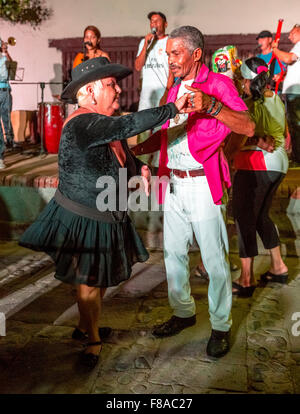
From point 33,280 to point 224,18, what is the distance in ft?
21.7

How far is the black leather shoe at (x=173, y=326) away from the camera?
3.44 metres

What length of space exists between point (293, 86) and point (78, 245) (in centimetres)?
513

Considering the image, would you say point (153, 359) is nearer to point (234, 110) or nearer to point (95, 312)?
point (95, 312)

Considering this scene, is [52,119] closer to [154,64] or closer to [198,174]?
[154,64]

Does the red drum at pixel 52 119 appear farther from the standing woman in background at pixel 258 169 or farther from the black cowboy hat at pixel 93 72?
the black cowboy hat at pixel 93 72

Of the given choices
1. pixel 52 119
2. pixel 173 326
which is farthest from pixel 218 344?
pixel 52 119

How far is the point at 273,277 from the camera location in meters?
4.39

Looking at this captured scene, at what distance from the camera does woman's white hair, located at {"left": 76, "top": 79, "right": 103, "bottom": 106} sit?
2.85 meters

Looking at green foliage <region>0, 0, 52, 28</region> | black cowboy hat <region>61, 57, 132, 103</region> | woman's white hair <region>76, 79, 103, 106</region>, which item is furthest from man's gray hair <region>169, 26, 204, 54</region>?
green foliage <region>0, 0, 52, 28</region>

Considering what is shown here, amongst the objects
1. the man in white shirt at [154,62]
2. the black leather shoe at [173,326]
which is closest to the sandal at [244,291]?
the black leather shoe at [173,326]

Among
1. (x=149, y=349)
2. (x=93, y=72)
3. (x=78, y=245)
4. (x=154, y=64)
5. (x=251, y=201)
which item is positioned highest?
(x=154, y=64)

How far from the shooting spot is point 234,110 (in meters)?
2.81

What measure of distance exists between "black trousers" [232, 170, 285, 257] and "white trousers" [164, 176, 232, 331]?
90cm

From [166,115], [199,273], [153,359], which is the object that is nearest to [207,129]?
[166,115]
